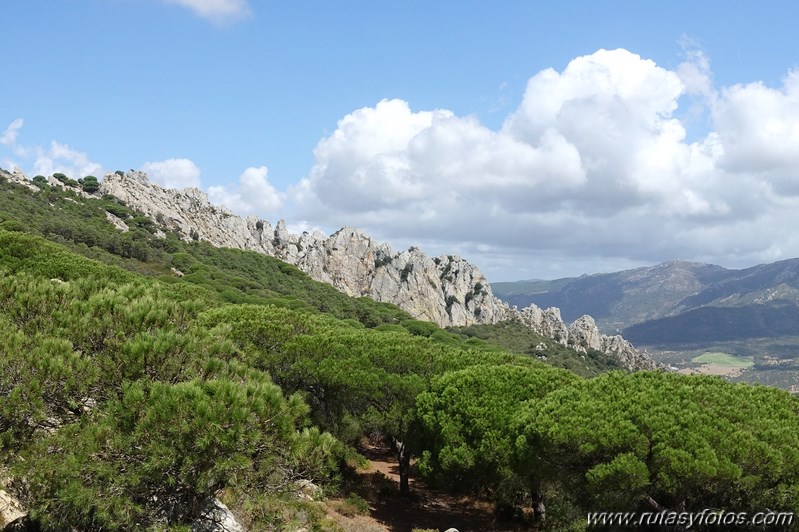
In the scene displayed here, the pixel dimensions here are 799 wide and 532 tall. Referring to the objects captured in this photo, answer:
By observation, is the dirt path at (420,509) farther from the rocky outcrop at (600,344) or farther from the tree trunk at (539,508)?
the rocky outcrop at (600,344)

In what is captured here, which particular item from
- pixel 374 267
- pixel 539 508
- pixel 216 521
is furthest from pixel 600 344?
pixel 216 521

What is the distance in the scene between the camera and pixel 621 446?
15.5 meters

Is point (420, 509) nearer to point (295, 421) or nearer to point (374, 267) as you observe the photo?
point (295, 421)

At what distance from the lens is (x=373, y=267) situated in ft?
427

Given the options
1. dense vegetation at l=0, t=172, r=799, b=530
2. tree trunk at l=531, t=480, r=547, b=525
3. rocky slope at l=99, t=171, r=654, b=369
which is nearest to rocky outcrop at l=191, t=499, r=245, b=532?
dense vegetation at l=0, t=172, r=799, b=530

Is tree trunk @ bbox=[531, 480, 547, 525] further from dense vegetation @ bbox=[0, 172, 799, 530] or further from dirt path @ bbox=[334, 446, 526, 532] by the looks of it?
dirt path @ bbox=[334, 446, 526, 532]

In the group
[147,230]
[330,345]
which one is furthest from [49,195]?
[330,345]

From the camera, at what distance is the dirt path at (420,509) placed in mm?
22891

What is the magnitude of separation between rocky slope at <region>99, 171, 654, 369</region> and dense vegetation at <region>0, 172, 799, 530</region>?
3775 inches

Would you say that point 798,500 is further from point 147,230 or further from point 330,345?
point 147,230

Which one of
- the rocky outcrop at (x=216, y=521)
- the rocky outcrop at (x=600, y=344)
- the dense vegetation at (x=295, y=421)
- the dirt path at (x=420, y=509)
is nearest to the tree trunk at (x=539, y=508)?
the dense vegetation at (x=295, y=421)

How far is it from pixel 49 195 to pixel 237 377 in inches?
4287

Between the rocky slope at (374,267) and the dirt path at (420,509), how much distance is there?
92.6 m

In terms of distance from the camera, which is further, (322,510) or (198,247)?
(198,247)
